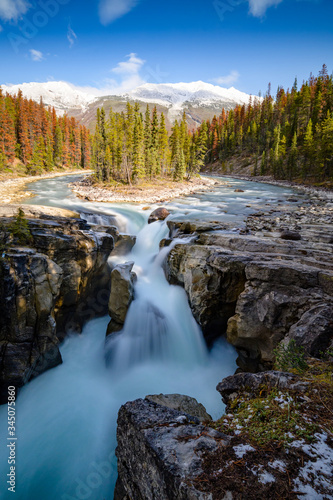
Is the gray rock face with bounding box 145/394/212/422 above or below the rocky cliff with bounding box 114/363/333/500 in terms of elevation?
below

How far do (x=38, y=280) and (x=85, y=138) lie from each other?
92590 millimetres

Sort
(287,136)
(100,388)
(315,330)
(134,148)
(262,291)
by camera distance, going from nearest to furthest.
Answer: (315,330), (262,291), (100,388), (134,148), (287,136)

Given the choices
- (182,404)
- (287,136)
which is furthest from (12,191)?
(287,136)

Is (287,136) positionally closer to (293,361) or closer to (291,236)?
(291,236)

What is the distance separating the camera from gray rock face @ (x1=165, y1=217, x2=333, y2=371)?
20.4ft

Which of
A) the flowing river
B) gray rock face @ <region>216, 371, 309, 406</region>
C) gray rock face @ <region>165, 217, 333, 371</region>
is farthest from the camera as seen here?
gray rock face @ <region>165, 217, 333, 371</region>

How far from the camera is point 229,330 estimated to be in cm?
764

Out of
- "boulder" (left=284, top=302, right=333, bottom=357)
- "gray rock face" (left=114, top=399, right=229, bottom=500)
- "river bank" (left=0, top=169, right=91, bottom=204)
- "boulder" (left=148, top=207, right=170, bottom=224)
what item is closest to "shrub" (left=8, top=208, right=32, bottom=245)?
"gray rock face" (left=114, top=399, right=229, bottom=500)

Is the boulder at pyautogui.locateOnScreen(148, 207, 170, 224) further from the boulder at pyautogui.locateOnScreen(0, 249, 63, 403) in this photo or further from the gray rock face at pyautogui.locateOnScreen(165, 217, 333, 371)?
the boulder at pyautogui.locateOnScreen(0, 249, 63, 403)

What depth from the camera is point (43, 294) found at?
7473 millimetres

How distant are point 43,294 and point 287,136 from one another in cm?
7472

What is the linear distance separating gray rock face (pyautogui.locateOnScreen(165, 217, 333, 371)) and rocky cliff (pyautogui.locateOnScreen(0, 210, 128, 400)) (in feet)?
14.7

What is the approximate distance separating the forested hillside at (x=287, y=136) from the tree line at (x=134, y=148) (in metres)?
19.8

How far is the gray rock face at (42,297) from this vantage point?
6645mm
